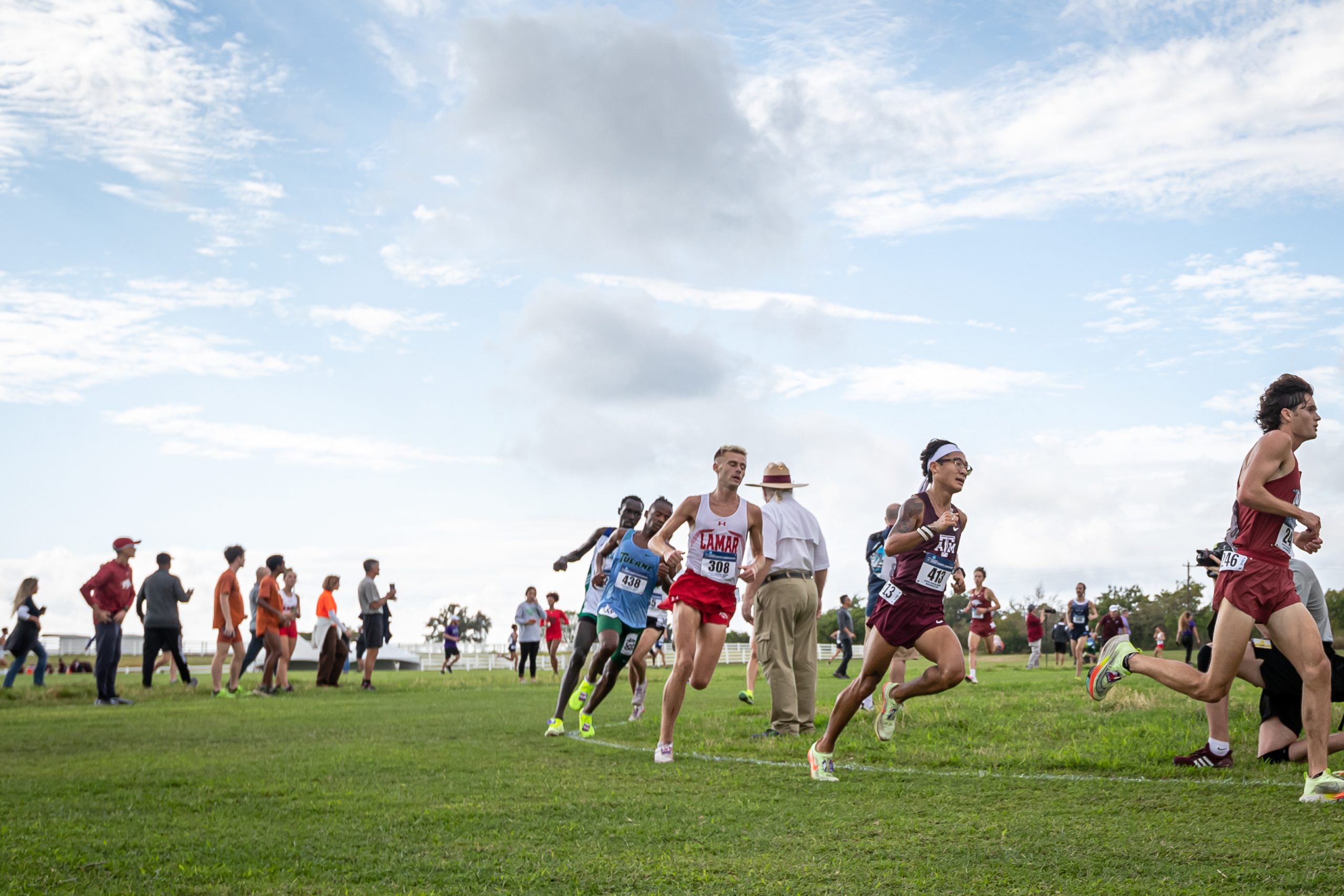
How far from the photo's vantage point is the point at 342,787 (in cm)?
741

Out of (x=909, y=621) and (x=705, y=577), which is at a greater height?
(x=705, y=577)

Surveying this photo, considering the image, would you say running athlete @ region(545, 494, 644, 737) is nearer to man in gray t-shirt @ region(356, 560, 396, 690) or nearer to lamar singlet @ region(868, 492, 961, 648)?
lamar singlet @ region(868, 492, 961, 648)

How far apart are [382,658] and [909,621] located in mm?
45325

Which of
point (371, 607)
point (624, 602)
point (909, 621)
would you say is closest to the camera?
point (909, 621)

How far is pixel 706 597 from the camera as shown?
8.66m

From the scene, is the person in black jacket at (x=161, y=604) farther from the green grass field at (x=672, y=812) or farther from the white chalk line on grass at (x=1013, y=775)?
the white chalk line on grass at (x=1013, y=775)

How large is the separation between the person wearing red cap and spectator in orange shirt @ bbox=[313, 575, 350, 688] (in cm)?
470

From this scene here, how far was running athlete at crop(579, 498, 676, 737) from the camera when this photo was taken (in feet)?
35.4

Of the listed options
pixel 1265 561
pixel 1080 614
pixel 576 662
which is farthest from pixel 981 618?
pixel 1265 561

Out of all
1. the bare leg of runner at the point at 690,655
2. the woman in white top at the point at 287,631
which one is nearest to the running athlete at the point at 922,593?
the bare leg of runner at the point at 690,655

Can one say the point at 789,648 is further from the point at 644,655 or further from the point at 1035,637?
the point at 1035,637

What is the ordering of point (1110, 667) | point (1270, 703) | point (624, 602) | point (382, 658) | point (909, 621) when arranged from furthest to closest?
point (382, 658) < point (624, 602) < point (1270, 703) < point (1110, 667) < point (909, 621)

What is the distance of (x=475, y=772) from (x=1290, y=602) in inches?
214

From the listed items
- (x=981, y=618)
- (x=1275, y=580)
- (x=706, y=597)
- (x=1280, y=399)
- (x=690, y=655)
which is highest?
(x=1280, y=399)
